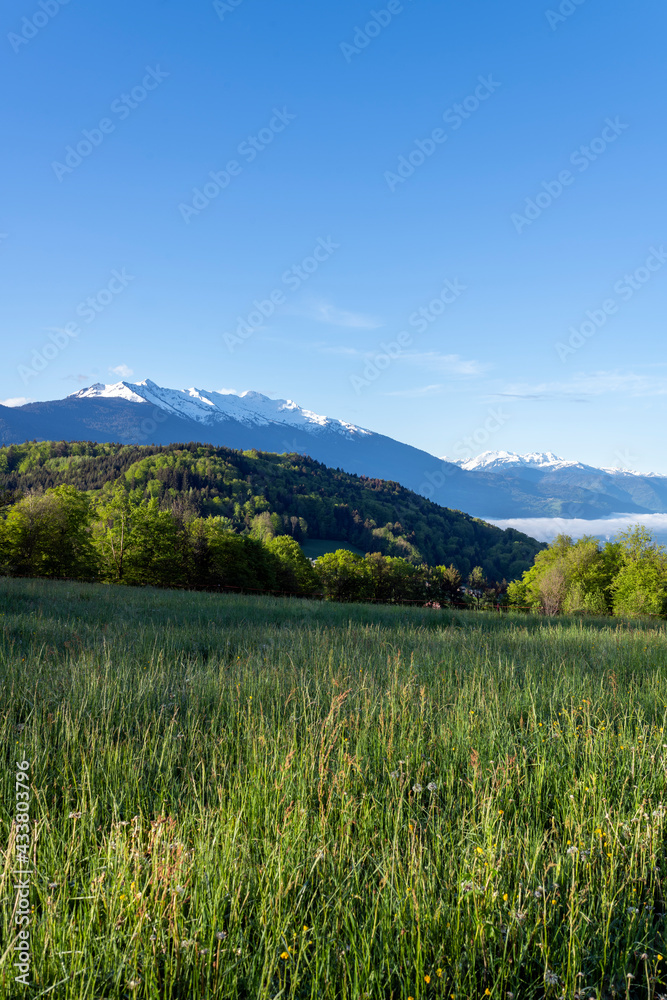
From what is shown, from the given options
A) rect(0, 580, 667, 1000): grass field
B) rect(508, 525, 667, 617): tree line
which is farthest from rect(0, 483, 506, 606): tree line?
rect(0, 580, 667, 1000): grass field

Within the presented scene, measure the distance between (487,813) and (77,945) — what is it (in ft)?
7.79

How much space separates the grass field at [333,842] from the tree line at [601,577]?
186 feet

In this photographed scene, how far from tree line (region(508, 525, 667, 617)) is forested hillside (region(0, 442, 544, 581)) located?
218ft

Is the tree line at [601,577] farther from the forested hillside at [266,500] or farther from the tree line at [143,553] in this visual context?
the forested hillside at [266,500]

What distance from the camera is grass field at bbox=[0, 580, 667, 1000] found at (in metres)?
2.31

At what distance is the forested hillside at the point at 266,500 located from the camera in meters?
140

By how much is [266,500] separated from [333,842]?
14939 cm

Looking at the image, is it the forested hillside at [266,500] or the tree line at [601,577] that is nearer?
the tree line at [601,577]

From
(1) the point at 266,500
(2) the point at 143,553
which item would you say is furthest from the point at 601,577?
(1) the point at 266,500

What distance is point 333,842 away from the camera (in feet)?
10.0

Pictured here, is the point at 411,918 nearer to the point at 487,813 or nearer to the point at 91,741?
the point at 487,813

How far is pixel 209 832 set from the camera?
10.3 ft

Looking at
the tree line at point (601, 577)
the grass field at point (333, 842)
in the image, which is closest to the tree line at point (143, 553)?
the tree line at point (601, 577)

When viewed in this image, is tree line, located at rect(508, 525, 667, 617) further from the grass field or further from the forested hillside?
the forested hillside
